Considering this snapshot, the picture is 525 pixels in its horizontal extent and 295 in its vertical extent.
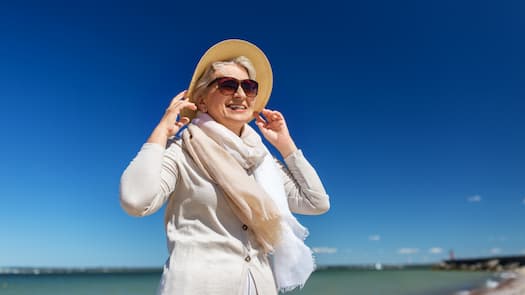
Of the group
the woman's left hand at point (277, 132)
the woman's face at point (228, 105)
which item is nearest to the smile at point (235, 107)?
the woman's face at point (228, 105)

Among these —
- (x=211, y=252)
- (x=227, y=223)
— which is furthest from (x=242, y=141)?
(x=211, y=252)

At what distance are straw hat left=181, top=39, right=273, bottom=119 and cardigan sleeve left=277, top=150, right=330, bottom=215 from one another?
482 mm

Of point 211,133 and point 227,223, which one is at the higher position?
point 211,133

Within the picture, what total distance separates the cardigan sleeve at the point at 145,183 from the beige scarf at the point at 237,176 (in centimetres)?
18

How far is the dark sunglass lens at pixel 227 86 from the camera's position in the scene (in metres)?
1.98

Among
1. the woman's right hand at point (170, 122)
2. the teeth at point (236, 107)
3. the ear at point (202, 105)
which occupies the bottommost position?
the woman's right hand at point (170, 122)

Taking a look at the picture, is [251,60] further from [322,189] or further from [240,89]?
[322,189]

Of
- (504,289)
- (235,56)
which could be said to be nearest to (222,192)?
(235,56)

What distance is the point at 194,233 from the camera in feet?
5.34

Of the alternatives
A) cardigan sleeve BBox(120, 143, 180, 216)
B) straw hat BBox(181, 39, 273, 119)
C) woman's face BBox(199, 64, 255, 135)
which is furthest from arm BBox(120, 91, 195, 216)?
straw hat BBox(181, 39, 273, 119)

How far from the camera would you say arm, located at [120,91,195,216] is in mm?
1496

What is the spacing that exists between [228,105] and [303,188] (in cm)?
60

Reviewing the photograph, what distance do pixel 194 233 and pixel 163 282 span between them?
0.22 m

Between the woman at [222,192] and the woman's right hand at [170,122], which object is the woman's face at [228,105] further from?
the woman's right hand at [170,122]
